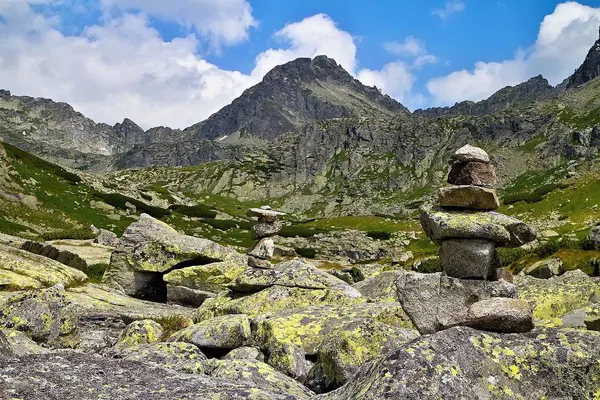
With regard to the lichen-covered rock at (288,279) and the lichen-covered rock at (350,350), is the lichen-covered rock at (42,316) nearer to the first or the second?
the lichen-covered rock at (288,279)

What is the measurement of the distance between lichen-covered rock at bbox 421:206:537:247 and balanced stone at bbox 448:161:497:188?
88cm

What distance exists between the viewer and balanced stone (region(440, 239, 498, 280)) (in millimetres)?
13039

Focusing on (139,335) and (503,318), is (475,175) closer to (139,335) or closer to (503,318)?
(503,318)

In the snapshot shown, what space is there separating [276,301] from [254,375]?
9.09 m

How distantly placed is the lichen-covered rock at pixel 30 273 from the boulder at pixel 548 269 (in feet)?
109

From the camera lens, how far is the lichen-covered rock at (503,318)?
828 cm

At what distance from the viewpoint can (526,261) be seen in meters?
45.5

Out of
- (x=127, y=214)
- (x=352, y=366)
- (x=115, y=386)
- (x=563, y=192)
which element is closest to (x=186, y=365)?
(x=115, y=386)

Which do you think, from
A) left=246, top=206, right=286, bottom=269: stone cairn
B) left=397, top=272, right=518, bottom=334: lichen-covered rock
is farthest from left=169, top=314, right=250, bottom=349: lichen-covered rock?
left=246, top=206, right=286, bottom=269: stone cairn

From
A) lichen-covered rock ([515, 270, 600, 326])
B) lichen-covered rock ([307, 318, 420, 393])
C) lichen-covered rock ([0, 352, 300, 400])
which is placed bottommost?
lichen-covered rock ([0, 352, 300, 400])

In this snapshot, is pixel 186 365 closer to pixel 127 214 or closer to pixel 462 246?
pixel 462 246

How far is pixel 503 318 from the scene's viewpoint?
8289 millimetres

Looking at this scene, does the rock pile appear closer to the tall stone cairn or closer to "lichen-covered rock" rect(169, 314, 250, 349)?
the tall stone cairn

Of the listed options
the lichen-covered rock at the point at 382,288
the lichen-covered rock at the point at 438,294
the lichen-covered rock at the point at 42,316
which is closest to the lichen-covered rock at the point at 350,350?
the lichen-covered rock at the point at 438,294
